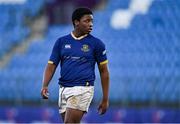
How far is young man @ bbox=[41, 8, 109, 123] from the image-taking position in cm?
794

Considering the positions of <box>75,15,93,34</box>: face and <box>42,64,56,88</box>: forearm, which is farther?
<box>42,64,56,88</box>: forearm

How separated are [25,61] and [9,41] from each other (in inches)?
62.9

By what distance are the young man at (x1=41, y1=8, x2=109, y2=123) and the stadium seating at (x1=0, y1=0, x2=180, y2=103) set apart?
24.2 ft

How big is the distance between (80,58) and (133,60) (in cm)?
922

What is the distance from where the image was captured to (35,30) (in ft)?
67.7

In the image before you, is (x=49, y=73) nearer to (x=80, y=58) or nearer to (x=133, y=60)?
(x=80, y=58)

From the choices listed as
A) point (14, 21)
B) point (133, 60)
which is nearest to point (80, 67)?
point (133, 60)

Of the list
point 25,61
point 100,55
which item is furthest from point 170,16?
point 100,55

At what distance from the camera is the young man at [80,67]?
26.1 ft

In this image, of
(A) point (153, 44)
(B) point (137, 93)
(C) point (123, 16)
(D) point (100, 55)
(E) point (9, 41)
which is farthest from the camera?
(E) point (9, 41)

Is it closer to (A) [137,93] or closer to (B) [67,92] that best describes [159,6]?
(A) [137,93]

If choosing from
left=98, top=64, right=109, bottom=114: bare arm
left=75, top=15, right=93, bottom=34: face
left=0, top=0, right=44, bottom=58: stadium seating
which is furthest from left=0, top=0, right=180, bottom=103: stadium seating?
left=75, top=15, right=93, bottom=34: face

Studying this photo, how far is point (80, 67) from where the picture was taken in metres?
7.94

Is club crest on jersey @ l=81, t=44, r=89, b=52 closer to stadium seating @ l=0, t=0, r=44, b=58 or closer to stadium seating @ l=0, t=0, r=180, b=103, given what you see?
stadium seating @ l=0, t=0, r=180, b=103
